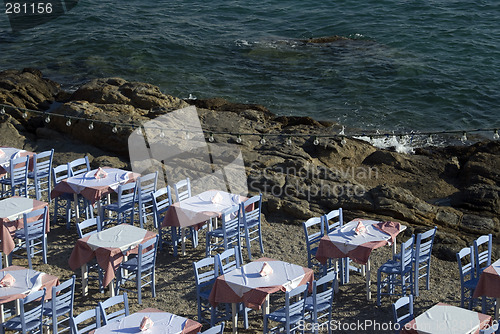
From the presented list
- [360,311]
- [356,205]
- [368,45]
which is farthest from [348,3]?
[360,311]

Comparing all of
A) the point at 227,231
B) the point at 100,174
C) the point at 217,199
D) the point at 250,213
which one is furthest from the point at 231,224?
the point at 100,174

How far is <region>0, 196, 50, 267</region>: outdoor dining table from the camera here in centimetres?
1248

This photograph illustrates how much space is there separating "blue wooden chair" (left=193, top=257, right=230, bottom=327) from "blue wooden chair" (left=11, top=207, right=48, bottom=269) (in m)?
3.13

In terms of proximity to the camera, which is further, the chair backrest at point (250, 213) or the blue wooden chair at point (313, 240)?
the chair backrest at point (250, 213)

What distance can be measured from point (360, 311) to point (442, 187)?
631 centimetres

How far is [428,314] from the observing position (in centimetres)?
942

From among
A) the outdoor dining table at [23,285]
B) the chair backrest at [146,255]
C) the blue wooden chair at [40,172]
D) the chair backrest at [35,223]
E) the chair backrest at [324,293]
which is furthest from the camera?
the blue wooden chair at [40,172]

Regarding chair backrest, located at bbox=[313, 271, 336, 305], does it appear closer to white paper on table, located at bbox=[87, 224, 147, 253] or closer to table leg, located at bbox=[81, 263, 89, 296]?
white paper on table, located at bbox=[87, 224, 147, 253]

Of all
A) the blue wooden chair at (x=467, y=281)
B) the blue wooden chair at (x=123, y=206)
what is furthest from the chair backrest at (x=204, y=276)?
the blue wooden chair at (x=467, y=281)

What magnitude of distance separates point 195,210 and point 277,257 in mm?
1721

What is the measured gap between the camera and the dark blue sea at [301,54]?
27656 millimetres

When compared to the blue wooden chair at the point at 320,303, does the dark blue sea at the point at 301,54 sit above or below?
below

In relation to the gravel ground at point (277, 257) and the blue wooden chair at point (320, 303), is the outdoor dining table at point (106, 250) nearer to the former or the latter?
the gravel ground at point (277, 257)

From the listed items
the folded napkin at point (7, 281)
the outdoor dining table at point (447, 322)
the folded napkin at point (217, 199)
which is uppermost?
the folded napkin at point (7, 281)
